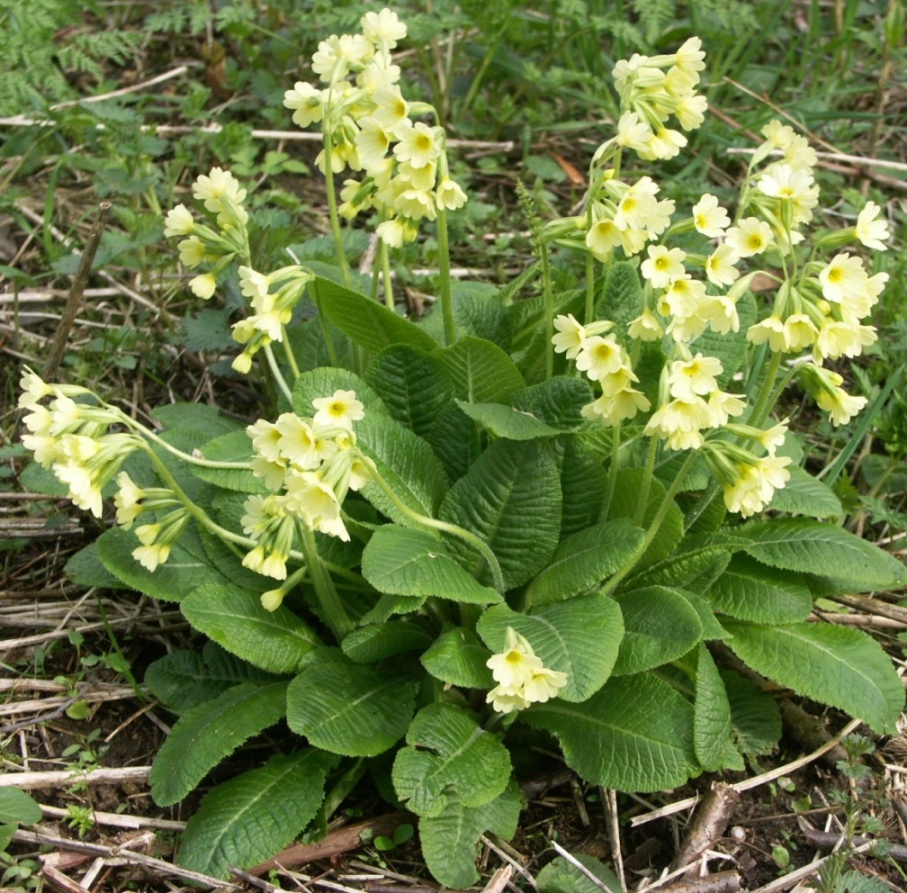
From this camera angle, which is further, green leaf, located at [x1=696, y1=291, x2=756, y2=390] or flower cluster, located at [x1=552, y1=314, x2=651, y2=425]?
green leaf, located at [x1=696, y1=291, x2=756, y2=390]

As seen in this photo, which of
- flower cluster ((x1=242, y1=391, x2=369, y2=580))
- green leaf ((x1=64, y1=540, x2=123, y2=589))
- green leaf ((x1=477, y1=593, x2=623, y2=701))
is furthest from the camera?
green leaf ((x1=64, y1=540, x2=123, y2=589))

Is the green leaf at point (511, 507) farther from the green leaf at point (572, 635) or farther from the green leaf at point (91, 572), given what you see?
the green leaf at point (91, 572)

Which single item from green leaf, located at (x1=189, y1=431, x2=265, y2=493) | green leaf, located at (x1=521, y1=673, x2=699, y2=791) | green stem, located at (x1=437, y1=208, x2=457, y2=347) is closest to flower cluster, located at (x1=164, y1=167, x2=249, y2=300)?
green leaf, located at (x1=189, y1=431, x2=265, y2=493)

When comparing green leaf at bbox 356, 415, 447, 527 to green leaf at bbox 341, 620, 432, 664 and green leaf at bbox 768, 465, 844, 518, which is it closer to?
green leaf at bbox 341, 620, 432, 664

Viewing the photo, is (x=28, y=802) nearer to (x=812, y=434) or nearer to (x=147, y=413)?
(x=147, y=413)

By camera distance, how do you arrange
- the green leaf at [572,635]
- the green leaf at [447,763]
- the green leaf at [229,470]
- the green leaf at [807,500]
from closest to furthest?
the green leaf at [572,635] < the green leaf at [447,763] < the green leaf at [229,470] < the green leaf at [807,500]

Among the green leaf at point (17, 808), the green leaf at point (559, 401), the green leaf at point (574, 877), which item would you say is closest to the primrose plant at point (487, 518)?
the green leaf at point (559, 401)

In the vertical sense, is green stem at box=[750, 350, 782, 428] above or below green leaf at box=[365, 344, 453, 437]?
above

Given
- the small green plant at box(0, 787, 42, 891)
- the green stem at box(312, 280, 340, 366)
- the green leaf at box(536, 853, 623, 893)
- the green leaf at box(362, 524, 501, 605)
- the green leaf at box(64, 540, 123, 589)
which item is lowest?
the small green plant at box(0, 787, 42, 891)
